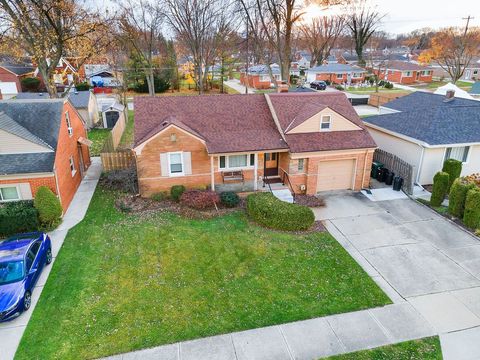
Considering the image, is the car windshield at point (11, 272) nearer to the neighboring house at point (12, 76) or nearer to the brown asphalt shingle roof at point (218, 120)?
the brown asphalt shingle roof at point (218, 120)

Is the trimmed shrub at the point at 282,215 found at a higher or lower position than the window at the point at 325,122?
lower

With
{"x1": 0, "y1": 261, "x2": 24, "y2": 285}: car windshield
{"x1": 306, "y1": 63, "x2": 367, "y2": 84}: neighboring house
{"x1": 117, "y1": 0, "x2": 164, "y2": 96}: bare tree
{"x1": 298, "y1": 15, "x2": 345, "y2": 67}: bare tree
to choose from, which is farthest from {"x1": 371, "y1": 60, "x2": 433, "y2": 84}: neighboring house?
{"x1": 0, "y1": 261, "x2": 24, "y2": 285}: car windshield

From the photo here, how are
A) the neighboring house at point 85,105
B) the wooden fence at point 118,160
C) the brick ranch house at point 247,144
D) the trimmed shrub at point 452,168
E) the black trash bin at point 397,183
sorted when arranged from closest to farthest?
the brick ranch house at point 247,144 → the trimmed shrub at point 452,168 → the black trash bin at point 397,183 → the wooden fence at point 118,160 → the neighboring house at point 85,105

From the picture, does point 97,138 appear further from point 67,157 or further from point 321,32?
point 321,32

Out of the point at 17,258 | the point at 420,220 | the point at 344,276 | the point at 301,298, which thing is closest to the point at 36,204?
the point at 17,258

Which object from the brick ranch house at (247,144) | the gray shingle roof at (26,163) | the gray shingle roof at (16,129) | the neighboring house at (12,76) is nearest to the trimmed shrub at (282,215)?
the brick ranch house at (247,144)

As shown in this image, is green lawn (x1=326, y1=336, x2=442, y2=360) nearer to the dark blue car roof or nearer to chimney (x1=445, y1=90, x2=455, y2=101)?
the dark blue car roof

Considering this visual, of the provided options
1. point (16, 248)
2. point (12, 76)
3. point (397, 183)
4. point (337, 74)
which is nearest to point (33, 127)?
point (16, 248)
